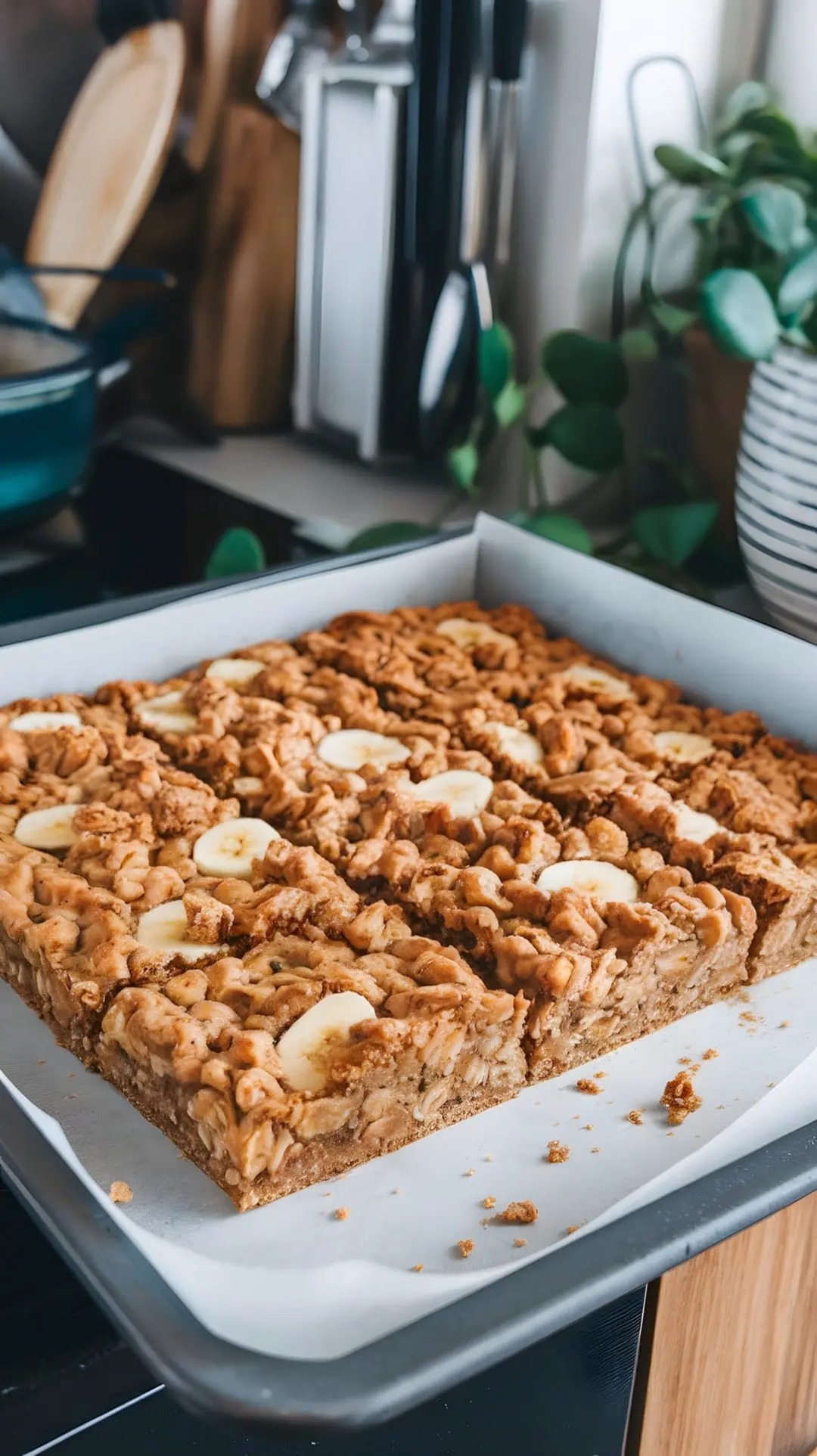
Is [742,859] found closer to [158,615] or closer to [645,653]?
[645,653]

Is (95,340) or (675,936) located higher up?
(95,340)

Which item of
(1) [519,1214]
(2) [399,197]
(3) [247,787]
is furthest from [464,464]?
(1) [519,1214]

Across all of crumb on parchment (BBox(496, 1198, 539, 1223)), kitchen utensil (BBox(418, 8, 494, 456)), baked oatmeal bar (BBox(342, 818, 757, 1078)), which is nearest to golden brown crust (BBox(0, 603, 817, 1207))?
baked oatmeal bar (BBox(342, 818, 757, 1078))

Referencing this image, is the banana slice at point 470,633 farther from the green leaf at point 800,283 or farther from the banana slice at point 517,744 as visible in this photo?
the green leaf at point 800,283

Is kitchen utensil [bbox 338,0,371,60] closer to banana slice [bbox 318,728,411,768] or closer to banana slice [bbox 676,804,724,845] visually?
banana slice [bbox 318,728,411,768]

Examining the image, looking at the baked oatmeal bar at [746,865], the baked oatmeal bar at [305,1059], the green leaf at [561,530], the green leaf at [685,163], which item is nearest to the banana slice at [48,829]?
the baked oatmeal bar at [305,1059]

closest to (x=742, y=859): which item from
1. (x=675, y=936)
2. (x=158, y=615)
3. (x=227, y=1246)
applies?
(x=675, y=936)

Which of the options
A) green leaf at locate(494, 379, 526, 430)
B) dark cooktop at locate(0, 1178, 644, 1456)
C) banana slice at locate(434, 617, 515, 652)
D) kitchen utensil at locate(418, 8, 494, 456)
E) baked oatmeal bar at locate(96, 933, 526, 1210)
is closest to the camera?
dark cooktop at locate(0, 1178, 644, 1456)
